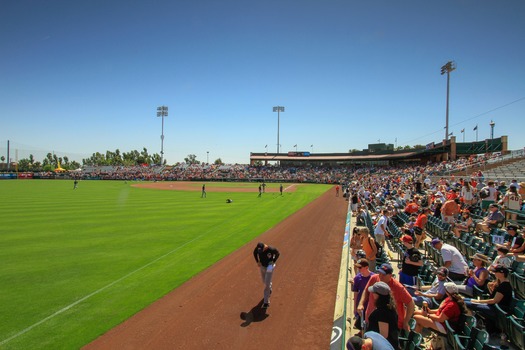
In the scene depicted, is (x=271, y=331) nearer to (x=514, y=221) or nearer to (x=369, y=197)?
(x=514, y=221)

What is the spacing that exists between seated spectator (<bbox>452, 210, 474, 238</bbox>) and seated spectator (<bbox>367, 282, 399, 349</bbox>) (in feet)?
30.3

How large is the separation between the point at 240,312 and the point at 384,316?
14.3 ft

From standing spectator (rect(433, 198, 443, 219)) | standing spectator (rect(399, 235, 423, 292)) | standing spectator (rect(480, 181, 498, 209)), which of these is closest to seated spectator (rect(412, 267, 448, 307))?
standing spectator (rect(399, 235, 423, 292))

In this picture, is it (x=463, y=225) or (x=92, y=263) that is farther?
(x=463, y=225)

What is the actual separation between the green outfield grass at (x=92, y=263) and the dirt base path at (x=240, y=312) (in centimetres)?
61

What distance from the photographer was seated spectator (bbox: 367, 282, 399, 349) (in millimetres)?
4781

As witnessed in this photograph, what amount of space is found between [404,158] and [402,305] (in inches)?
2716

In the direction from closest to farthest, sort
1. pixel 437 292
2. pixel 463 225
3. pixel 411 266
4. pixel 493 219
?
pixel 437 292 < pixel 411 266 < pixel 493 219 < pixel 463 225

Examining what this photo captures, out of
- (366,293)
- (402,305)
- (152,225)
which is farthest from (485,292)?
(152,225)

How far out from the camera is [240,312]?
8.20 metres

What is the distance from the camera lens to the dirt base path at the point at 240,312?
6.86m

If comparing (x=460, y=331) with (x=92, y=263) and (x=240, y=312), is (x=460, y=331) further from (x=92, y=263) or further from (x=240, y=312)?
(x=92, y=263)

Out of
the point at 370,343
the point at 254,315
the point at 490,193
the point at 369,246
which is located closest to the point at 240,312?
the point at 254,315

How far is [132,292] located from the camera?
941cm
